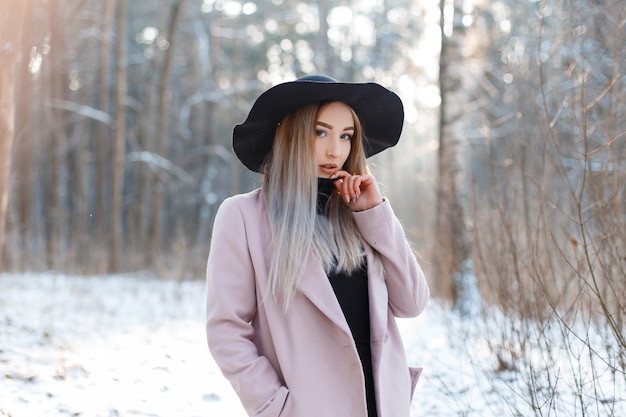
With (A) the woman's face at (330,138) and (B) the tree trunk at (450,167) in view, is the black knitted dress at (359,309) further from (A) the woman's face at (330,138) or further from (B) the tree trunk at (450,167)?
(B) the tree trunk at (450,167)

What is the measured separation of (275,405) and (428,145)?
61.0 ft

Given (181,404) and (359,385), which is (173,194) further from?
(359,385)

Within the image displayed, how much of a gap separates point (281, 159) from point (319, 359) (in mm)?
698

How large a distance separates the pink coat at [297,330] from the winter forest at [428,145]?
0.49 m

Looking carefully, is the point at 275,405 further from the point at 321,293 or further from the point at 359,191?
the point at 359,191

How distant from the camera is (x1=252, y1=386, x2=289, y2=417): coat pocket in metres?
1.95

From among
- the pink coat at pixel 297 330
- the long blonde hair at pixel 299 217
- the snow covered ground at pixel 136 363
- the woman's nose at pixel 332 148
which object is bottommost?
the snow covered ground at pixel 136 363

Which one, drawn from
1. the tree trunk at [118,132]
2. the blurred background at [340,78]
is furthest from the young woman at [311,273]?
the tree trunk at [118,132]

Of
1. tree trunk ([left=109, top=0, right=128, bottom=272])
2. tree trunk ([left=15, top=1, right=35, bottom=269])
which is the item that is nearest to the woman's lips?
tree trunk ([left=109, top=0, right=128, bottom=272])

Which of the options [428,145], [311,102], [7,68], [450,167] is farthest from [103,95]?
[311,102]

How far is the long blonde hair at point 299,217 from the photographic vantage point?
2.05 m

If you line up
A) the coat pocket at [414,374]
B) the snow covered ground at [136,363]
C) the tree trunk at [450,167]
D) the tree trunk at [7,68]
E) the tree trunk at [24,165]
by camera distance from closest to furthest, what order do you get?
the coat pocket at [414,374]
the snow covered ground at [136,363]
the tree trunk at [7,68]
the tree trunk at [450,167]
the tree trunk at [24,165]

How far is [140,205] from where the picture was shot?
14.4m

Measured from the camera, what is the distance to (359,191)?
86.4 inches
